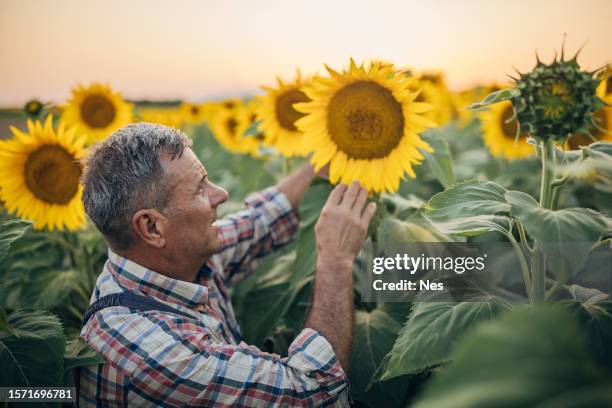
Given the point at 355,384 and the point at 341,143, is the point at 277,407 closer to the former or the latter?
the point at 355,384

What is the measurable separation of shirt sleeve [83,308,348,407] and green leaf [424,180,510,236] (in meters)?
0.61

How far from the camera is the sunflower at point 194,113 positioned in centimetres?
749

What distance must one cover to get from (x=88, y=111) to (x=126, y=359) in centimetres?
303

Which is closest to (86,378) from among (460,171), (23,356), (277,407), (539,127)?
(23,356)

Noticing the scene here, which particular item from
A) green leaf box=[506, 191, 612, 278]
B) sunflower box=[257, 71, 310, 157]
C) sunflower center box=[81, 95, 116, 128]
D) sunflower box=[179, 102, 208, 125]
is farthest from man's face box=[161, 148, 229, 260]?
sunflower box=[179, 102, 208, 125]

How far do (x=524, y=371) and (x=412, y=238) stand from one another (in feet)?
5.00

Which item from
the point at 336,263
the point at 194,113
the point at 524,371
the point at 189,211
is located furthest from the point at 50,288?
the point at 194,113

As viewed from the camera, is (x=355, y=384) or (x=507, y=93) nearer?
(x=507, y=93)

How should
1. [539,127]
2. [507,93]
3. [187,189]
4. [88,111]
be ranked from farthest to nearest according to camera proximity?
[88,111], [187,189], [507,93], [539,127]

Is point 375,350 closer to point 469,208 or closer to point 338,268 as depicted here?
point 338,268

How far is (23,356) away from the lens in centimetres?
176

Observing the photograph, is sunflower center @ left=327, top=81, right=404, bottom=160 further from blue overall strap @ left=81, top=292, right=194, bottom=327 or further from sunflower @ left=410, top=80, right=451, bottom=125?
sunflower @ left=410, top=80, right=451, bottom=125

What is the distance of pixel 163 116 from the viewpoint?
213 inches

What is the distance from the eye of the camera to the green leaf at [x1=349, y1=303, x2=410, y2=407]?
6.86 feet
